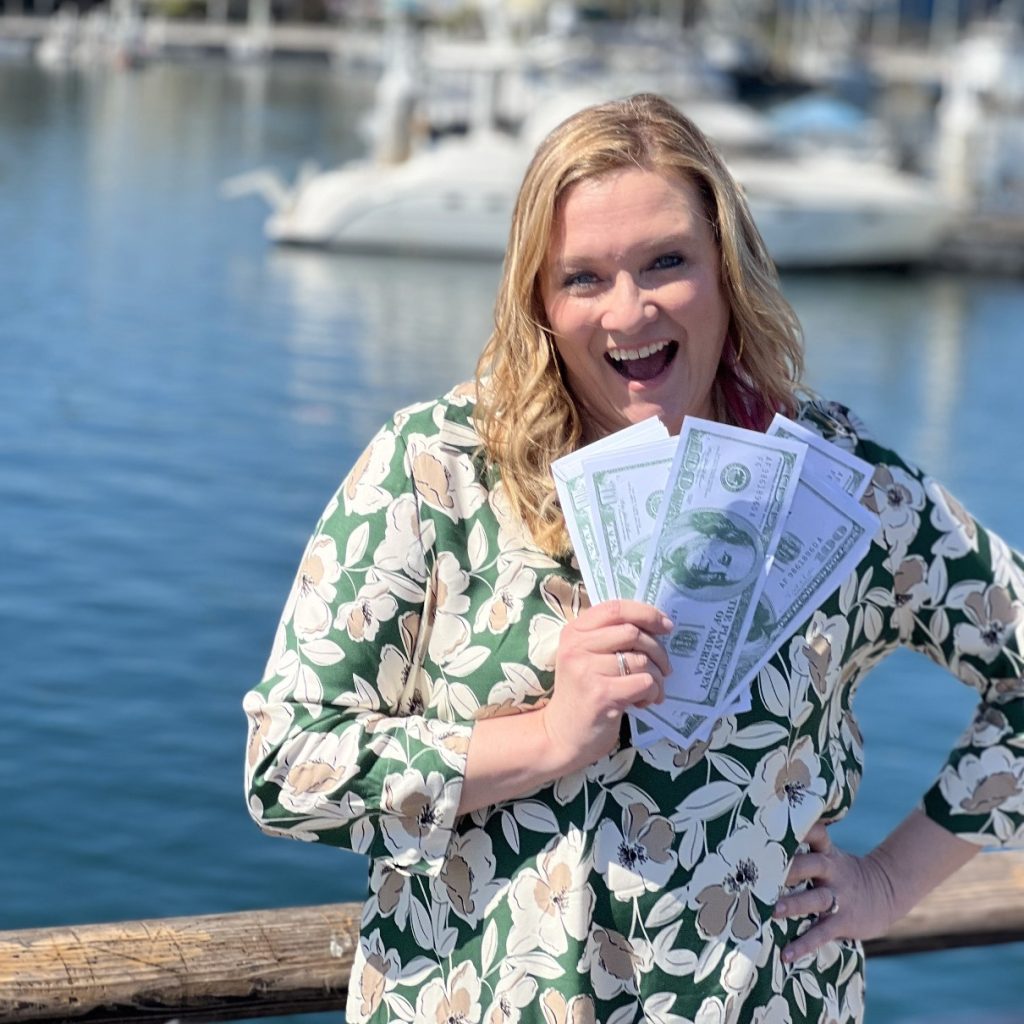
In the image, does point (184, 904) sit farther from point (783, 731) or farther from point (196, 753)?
point (783, 731)

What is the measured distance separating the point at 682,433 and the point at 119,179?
33.5 metres

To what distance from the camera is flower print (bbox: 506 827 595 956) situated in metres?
1.96

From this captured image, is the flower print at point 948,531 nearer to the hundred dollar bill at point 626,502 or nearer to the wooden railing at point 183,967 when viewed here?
the hundred dollar bill at point 626,502

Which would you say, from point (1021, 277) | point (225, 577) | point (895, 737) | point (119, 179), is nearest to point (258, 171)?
point (119, 179)

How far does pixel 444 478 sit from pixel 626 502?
8.5 inches

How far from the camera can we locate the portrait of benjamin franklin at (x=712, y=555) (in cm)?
198

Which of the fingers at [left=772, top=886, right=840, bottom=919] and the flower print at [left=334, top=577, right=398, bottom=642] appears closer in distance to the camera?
the flower print at [left=334, top=577, right=398, bottom=642]

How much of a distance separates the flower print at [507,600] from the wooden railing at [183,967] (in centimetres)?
76

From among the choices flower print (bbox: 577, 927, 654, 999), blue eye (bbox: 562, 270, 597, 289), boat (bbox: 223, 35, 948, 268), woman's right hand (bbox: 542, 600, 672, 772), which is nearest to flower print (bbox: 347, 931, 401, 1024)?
flower print (bbox: 577, 927, 654, 999)

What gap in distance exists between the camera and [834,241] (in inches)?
1071

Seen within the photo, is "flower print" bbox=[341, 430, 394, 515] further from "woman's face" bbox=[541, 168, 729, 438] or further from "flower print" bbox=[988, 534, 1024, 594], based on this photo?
"flower print" bbox=[988, 534, 1024, 594]

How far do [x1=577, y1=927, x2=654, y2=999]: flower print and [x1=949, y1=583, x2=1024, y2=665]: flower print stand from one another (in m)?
0.60

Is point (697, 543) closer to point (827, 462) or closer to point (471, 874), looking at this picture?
point (827, 462)

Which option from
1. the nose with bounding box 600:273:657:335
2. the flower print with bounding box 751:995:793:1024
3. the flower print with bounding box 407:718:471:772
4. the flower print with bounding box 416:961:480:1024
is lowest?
the flower print with bounding box 751:995:793:1024
